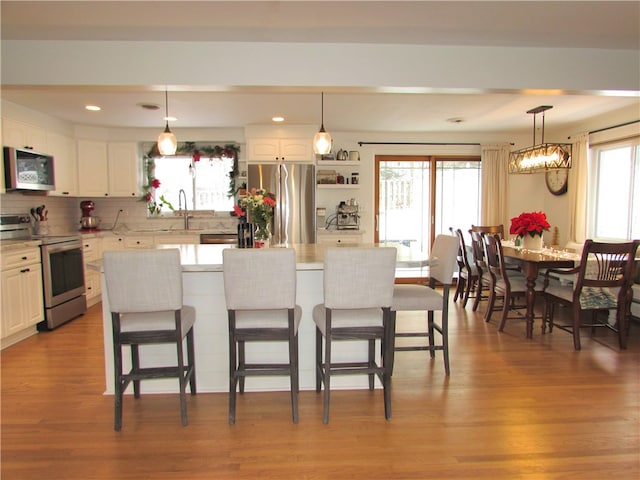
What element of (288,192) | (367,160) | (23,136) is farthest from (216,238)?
(367,160)

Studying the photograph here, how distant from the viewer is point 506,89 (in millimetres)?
3082

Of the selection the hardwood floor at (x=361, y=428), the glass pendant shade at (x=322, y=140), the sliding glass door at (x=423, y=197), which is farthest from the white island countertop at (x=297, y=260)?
the sliding glass door at (x=423, y=197)

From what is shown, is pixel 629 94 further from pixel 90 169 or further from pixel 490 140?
pixel 90 169

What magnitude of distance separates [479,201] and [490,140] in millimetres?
967

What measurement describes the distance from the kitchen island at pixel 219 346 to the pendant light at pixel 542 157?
258 cm

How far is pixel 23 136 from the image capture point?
4445mm

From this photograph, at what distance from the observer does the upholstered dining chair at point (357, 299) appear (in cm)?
234

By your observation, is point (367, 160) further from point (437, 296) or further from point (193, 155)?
point (437, 296)

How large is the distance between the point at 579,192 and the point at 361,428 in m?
4.80

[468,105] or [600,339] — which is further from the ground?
[468,105]

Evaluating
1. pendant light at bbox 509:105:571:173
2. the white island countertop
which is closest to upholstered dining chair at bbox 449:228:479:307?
pendant light at bbox 509:105:571:173

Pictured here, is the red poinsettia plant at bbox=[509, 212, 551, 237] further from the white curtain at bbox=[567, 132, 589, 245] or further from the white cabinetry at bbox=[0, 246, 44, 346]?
the white cabinetry at bbox=[0, 246, 44, 346]

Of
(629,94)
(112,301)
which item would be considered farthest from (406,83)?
(112,301)

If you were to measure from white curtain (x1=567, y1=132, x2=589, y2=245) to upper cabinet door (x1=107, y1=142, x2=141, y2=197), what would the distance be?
621cm
